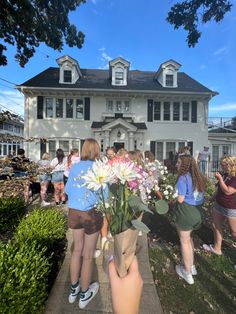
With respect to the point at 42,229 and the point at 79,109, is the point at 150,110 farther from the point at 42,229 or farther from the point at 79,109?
the point at 42,229

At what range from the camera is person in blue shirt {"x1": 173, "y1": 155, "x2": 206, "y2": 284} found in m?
3.52

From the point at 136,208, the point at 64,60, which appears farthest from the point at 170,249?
the point at 64,60

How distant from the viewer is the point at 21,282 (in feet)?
7.18

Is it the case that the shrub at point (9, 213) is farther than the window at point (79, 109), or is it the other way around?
the window at point (79, 109)

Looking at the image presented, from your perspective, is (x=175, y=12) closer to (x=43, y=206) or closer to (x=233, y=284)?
(x=43, y=206)

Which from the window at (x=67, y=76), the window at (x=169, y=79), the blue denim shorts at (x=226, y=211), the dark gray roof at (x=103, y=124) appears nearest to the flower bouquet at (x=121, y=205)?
the blue denim shorts at (x=226, y=211)

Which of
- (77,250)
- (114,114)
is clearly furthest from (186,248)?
(114,114)

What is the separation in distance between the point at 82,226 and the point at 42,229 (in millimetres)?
1347

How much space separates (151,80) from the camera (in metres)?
19.7

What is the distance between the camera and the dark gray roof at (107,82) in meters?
17.6

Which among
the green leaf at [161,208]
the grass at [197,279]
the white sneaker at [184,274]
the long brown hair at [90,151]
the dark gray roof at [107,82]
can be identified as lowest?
the grass at [197,279]

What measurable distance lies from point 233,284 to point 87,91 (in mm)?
15352

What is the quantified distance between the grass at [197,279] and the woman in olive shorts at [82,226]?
3.44ft

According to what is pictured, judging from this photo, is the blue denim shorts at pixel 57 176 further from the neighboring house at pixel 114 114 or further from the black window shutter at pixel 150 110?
the black window shutter at pixel 150 110
